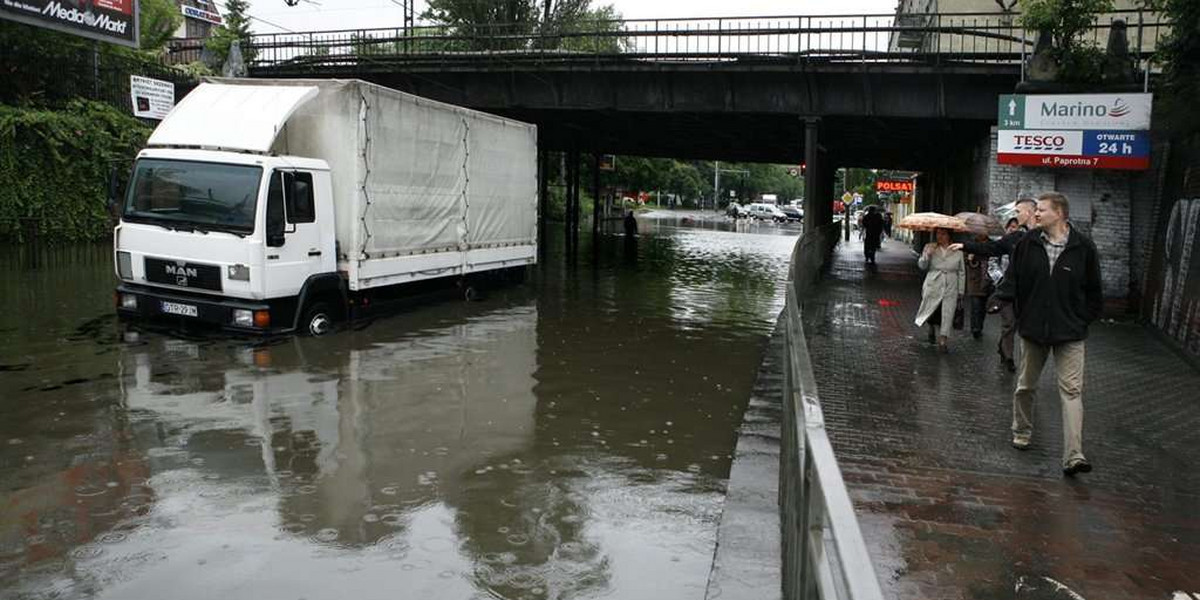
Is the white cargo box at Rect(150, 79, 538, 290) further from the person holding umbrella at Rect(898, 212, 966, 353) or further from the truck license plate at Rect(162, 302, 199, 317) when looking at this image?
the person holding umbrella at Rect(898, 212, 966, 353)

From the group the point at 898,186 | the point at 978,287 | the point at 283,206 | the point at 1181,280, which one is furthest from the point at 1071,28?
the point at 898,186

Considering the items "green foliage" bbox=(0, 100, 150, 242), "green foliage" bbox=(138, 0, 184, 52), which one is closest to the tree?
"green foliage" bbox=(138, 0, 184, 52)

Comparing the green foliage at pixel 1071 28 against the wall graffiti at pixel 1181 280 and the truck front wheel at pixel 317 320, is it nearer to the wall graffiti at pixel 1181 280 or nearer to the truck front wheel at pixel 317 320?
the wall graffiti at pixel 1181 280

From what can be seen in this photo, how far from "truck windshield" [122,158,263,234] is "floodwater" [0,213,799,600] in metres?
1.52

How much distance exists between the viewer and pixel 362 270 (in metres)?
13.2

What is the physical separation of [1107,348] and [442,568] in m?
10.9

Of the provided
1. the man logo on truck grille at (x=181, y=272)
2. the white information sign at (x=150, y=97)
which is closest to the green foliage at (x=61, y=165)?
the white information sign at (x=150, y=97)

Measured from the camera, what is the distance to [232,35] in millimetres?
44406

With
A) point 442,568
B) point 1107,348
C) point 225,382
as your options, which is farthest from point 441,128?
point 442,568

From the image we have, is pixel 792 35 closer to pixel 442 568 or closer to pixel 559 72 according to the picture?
pixel 559 72

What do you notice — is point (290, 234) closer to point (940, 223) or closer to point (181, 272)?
point (181, 272)

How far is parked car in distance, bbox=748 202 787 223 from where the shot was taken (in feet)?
299

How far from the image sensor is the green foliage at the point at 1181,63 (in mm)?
13773

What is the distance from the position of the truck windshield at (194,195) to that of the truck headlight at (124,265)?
0.47 m
